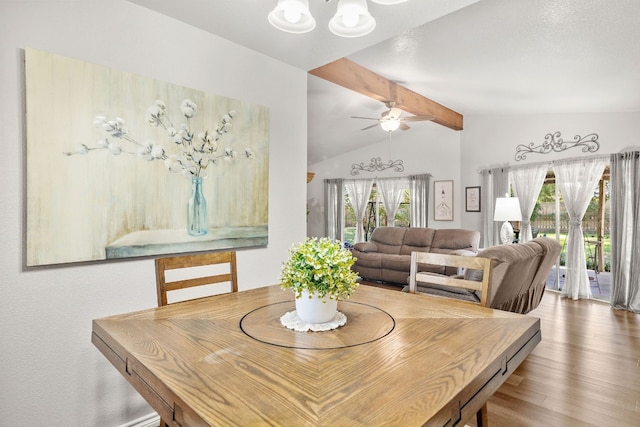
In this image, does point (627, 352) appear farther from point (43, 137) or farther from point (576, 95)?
point (43, 137)

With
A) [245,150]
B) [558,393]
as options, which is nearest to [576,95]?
[558,393]

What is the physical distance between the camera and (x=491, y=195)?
20.1 ft

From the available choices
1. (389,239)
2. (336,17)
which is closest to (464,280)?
(336,17)

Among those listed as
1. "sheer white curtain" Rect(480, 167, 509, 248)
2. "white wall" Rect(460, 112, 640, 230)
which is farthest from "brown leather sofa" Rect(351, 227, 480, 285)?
"white wall" Rect(460, 112, 640, 230)

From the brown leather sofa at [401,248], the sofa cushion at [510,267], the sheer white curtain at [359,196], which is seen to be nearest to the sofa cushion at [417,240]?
the brown leather sofa at [401,248]

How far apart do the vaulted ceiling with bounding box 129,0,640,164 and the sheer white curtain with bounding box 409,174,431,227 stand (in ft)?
6.73

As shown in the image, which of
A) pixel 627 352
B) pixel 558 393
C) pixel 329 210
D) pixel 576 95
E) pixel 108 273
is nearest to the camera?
pixel 108 273

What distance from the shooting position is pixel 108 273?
1897mm

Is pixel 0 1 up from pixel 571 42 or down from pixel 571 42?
down

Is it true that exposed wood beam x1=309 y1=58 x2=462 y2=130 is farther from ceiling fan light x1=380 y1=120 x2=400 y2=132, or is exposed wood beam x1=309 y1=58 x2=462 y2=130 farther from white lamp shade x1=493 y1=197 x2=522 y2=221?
white lamp shade x1=493 y1=197 x2=522 y2=221

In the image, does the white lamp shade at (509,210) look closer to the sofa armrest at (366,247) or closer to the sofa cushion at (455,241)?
the sofa cushion at (455,241)

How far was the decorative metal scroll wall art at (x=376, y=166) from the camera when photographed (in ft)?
24.7

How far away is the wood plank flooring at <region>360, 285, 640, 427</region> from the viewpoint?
2.09 m

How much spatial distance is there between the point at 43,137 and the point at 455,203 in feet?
20.9
